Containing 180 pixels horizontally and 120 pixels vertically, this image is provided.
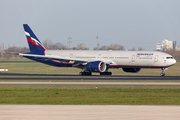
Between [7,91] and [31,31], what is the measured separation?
107 feet

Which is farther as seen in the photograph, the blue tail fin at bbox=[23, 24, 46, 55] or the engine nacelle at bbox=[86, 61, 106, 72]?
the blue tail fin at bbox=[23, 24, 46, 55]

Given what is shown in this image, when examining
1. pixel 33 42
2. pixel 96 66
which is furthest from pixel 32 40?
pixel 96 66

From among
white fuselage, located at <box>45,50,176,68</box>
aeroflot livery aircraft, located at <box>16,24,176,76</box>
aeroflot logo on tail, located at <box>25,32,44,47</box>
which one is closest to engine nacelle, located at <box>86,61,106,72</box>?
aeroflot livery aircraft, located at <box>16,24,176,76</box>

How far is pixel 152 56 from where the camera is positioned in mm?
50562

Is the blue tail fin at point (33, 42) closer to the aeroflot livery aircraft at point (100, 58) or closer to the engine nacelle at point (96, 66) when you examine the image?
the aeroflot livery aircraft at point (100, 58)

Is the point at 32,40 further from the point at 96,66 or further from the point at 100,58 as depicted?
the point at 96,66

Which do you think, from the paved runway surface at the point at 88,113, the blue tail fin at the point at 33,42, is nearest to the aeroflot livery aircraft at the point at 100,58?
the blue tail fin at the point at 33,42

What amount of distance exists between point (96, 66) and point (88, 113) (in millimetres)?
34380

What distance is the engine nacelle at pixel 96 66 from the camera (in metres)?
50.4

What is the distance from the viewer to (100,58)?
54.1 metres

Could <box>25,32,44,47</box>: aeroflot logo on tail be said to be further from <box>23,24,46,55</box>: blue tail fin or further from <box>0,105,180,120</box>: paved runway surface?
<box>0,105,180,120</box>: paved runway surface

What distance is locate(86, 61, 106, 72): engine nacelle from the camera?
50.4 metres

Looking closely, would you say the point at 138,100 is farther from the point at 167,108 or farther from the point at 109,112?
the point at 109,112

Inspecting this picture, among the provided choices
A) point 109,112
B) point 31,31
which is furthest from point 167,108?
point 31,31
